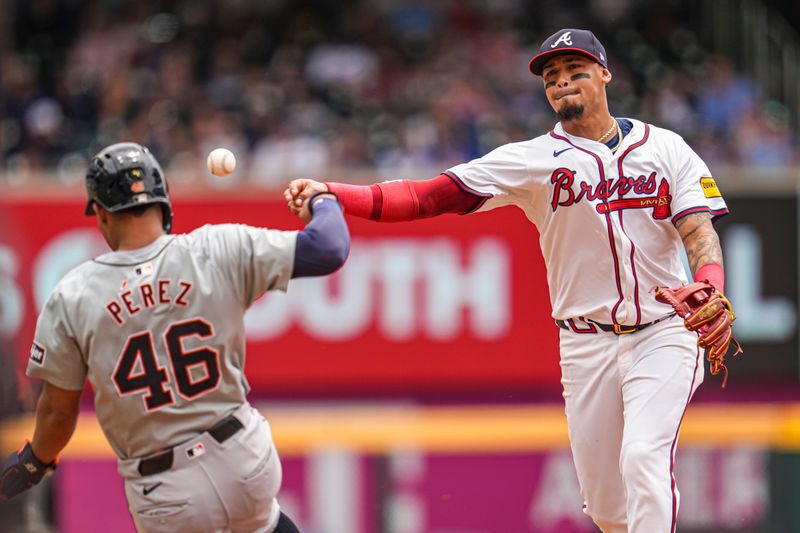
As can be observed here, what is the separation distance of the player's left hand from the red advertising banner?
19.2 feet

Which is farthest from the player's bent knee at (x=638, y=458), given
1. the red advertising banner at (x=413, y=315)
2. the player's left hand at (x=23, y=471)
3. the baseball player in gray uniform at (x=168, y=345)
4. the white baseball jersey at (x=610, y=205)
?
the red advertising banner at (x=413, y=315)

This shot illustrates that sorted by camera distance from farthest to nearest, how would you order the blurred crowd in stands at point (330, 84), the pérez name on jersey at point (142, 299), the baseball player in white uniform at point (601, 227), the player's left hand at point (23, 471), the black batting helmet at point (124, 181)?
the blurred crowd in stands at point (330, 84)
the baseball player in white uniform at point (601, 227)
the player's left hand at point (23, 471)
the black batting helmet at point (124, 181)
the pérez name on jersey at point (142, 299)

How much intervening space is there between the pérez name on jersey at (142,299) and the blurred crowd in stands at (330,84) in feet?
20.2

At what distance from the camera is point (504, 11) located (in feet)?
45.0

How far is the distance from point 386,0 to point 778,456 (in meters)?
6.66

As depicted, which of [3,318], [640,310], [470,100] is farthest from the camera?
[470,100]

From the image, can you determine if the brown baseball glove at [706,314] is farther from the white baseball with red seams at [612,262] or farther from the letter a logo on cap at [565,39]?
the letter a logo on cap at [565,39]

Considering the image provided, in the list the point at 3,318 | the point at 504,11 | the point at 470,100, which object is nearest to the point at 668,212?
the point at 3,318

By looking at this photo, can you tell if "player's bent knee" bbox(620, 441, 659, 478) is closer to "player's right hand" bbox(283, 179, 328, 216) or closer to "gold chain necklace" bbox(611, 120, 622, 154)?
"gold chain necklace" bbox(611, 120, 622, 154)

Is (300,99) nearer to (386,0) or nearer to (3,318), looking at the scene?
(386,0)

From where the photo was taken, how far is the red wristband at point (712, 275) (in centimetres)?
446

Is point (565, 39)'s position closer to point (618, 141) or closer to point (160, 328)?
point (618, 141)

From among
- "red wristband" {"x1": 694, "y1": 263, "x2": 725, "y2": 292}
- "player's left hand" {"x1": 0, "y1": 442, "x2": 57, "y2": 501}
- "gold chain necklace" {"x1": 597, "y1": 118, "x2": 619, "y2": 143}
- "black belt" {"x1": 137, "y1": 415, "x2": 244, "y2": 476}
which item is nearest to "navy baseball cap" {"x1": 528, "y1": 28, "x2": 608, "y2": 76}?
"gold chain necklace" {"x1": 597, "y1": 118, "x2": 619, "y2": 143}

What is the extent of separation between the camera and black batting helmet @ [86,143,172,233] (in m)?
4.01
